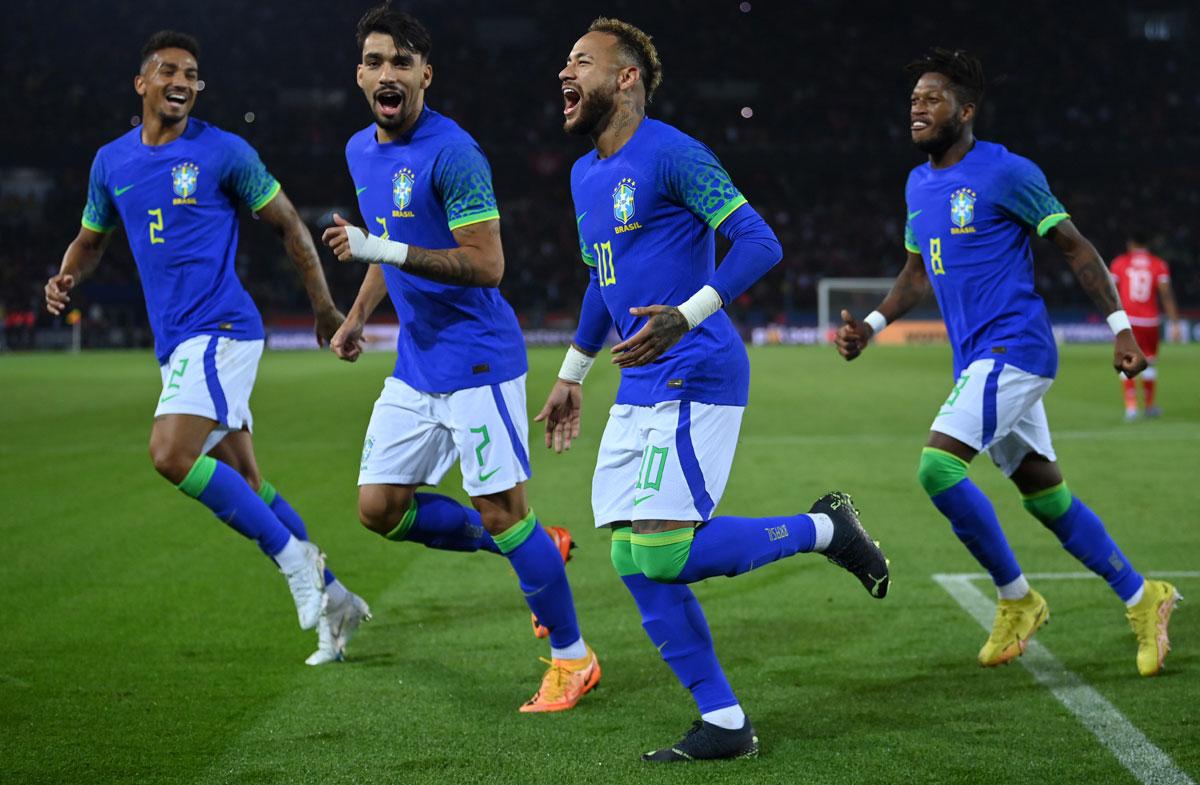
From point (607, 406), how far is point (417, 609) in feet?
38.7

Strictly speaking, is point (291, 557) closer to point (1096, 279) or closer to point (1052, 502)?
point (1052, 502)

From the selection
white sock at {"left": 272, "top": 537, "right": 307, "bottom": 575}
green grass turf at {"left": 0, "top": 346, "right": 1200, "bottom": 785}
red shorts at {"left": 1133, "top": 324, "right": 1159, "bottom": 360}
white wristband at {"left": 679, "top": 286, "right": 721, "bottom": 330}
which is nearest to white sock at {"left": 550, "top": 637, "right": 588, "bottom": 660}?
green grass turf at {"left": 0, "top": 346, "right": 1200, "bottom": 785}

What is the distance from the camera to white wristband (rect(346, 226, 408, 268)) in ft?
12.8

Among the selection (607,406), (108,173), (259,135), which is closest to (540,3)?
(259,135)

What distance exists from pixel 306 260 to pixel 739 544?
8.16 feet

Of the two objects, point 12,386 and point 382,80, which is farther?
point 12,386

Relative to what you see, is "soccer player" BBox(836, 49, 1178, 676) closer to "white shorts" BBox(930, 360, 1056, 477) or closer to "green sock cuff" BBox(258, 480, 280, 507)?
"white shorts" BBox(930, 360, 1056, 477)

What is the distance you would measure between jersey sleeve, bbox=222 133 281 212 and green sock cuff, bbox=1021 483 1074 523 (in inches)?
134

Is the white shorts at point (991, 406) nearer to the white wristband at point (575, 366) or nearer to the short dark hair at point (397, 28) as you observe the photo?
the white wristband at point (575, 366)

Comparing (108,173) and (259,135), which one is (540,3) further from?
(108,173)

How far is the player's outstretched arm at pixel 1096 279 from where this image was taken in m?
5.05

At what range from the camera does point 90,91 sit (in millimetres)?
45469

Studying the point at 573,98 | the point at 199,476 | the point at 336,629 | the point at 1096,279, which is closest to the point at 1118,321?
the point at 1096,279

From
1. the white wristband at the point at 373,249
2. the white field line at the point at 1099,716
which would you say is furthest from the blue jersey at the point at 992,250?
the white wristband at the point at 373,249
